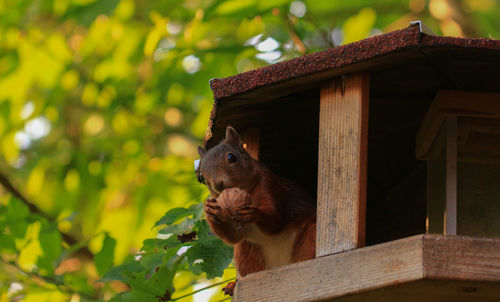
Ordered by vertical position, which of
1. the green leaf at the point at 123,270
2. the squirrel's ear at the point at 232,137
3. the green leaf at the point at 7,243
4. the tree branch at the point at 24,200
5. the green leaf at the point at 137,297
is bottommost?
the green leaf at the point at 137,297

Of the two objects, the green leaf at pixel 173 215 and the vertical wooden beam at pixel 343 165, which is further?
the green leaf at pixel 173 215

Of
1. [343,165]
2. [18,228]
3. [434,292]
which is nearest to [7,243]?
[18,228]

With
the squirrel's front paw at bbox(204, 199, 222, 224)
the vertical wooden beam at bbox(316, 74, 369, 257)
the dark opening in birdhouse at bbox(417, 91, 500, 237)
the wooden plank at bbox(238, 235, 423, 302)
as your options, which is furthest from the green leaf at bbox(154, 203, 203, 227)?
the dark opening in birdhouse at bbox(417, 91, 500, 237)

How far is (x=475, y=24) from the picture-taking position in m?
4.05

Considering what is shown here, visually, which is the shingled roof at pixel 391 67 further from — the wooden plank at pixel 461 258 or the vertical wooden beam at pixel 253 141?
the wooden plank at pixel 461 258

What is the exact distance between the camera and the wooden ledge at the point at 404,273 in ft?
6.15

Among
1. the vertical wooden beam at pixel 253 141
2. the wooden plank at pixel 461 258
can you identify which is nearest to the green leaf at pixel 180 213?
the vertical wooden beam at pixel 253 141

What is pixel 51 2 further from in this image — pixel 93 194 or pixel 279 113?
pixel 279 113

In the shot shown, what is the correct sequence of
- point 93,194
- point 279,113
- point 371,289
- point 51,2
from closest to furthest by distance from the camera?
point 371,289, point 279,113, point 51,2, point 93,194

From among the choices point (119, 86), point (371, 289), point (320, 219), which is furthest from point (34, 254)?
point (371, 289)

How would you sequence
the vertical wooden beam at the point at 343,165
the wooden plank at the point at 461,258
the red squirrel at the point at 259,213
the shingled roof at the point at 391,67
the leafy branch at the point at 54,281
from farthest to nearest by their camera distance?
the leafy branch at the point at 54,281 < the red squirrel at the point at 259,213 < the vertical wooden beam at the point at 343,165 < the shingled roof at the point at 391,67 < the wooden plank at the point at 461,258

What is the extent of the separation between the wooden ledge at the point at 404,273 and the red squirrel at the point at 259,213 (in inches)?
12.4

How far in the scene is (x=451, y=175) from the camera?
92.2 inches

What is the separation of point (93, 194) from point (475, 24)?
9.55 feet
